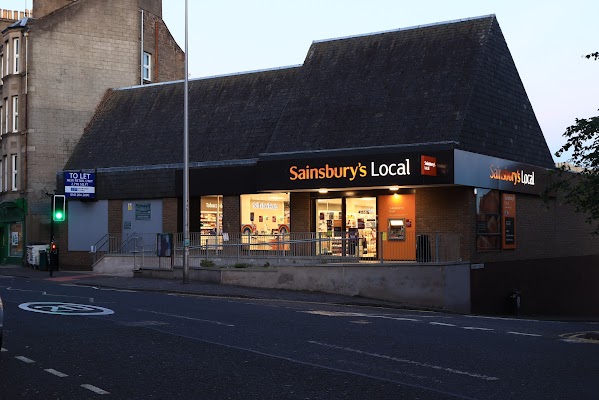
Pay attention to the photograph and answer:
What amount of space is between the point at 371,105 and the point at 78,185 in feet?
51.6

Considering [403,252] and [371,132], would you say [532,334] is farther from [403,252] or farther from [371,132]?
[371,132]

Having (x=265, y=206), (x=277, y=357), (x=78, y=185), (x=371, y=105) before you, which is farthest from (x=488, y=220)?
(x=78, y=185)

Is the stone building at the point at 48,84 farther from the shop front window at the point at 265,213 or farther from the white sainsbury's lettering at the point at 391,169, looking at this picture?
the white sainsbury's lettering at the point at 391,169

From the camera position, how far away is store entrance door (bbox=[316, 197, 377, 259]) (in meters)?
26.4

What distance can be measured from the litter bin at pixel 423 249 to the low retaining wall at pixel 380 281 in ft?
1.71

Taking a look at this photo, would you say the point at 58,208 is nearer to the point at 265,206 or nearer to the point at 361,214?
the point at 265,206

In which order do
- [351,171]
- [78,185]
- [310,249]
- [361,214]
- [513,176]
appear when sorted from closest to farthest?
1. [310,249]
2. [351,171]
3. [513,176]
4. [361,214]
5. [78,185]

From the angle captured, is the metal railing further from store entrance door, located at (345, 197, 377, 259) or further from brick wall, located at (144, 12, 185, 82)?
brick wall, located at (144, 12, 185, 82)

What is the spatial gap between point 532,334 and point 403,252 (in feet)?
39.3

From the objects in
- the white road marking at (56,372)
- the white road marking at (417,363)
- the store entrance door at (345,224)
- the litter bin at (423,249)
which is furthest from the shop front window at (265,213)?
the white road marking at (56,372)

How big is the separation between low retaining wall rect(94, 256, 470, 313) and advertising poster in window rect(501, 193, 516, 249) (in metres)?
3.81

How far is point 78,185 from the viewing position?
122 ft

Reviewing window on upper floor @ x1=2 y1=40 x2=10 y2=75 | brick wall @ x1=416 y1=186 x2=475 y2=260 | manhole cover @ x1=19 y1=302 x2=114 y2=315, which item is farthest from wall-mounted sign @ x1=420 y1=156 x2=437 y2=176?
window on upper floor @ x1=2 y1=40 x2=10 y2=75

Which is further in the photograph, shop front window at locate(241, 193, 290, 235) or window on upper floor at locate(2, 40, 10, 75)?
window on upper floor at locate(2, 40, 10, 75)
